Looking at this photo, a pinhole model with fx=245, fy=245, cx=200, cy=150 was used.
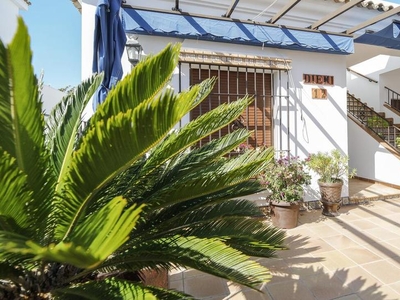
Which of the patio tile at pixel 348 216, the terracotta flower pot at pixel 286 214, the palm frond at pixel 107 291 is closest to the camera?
the palm frond at pixel 107 291

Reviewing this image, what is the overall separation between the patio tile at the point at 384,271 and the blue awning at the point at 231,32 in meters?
3.69

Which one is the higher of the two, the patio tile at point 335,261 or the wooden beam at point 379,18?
the wooden beam at point 379,18

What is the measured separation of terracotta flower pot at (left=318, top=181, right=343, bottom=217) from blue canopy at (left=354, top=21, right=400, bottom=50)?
2.90 m

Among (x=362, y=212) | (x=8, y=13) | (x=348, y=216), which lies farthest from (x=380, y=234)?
(x=8, y=13)

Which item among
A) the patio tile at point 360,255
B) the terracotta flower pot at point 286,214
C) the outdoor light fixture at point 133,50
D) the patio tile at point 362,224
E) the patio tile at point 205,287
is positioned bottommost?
the patio tile at point 205,287

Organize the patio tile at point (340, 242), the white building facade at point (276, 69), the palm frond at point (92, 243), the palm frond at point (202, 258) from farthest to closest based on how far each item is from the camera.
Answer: the white building facade at point (276, 69)
the patio tile at point (340, 242)
the palm frond at point (202, 258)
the palm frond at point (92, 243)

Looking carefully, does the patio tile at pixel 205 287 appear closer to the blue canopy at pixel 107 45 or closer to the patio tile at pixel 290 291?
the patio tile at pixel 290 291

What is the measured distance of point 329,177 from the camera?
15.3 feet

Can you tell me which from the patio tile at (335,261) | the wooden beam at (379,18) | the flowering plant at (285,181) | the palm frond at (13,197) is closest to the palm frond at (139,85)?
the palm frond at (13,197)

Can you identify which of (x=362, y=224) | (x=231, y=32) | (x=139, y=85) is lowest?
(x=362, y=224)

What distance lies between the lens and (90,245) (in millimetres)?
752

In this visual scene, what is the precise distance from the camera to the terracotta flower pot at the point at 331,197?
14.8 feet

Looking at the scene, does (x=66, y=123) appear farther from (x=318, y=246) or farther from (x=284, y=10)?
(x=284, y=10)

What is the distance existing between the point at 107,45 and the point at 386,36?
201 inches
